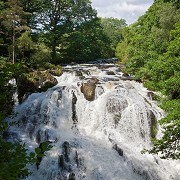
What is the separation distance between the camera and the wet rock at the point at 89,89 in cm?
1992

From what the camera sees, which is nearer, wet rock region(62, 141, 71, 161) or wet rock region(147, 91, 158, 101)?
wet rock region(62, 141, 71, 161)

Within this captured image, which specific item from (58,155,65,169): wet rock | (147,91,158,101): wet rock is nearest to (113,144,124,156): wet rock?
(58,155,65,169): wet rock

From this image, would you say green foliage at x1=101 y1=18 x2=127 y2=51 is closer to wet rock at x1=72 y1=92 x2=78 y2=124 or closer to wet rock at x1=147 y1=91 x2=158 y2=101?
wet rock at x1=147 y1=91 x2=158 y2=101

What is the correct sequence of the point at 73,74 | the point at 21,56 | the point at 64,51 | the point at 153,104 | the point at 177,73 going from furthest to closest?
the point at 64,51, the point at 21,56, the point at 73,74, the point at 153,104, the point at 177,73

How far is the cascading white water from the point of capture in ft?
48.0

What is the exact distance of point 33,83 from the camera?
2192cm

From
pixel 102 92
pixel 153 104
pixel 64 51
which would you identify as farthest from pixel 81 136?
pixel 64 51

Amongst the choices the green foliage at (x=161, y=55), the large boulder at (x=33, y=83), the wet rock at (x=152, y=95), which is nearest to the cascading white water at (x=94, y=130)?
the wet rock at (x=152, y=95)

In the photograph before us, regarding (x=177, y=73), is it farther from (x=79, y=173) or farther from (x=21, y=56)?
(x=21, y=56)

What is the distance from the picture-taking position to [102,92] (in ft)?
66.6

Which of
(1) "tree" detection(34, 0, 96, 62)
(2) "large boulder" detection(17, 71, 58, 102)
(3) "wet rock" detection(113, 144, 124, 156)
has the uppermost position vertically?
(1) "tree" detection(34, 0, 96, 62)

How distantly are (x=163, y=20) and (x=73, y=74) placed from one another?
28.1ft

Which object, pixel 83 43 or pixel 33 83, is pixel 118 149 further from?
pixel 83 43

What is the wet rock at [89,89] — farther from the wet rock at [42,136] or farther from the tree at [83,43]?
the tree at [83,43]
